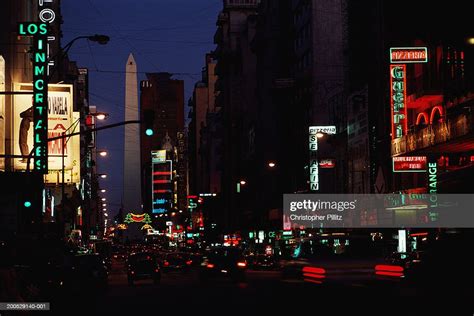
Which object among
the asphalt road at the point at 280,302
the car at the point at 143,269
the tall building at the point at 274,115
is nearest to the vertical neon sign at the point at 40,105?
the car at the point at 143,269

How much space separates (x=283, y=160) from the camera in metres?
120

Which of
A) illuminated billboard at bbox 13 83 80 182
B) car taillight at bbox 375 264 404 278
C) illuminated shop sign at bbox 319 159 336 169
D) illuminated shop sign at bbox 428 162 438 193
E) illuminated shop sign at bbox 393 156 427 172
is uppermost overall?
illuminated billboard at bbox 13 83 80 182

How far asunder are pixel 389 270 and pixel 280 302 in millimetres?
3749

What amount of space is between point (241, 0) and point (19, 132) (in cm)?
11765

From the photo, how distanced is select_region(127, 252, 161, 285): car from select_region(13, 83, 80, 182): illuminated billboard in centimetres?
919

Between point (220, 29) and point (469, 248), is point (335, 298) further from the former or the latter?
point (220, 29)

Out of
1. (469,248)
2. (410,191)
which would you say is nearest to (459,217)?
(410,191)

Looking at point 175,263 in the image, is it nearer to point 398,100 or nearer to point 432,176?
point 398,100

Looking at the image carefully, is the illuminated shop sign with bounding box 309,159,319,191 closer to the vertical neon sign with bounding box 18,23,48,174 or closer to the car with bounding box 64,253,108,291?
the vertical neon sign with bounding box 18,23,48,174

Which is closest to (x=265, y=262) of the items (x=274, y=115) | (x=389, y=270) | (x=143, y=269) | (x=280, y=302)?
(x=143, y=269)

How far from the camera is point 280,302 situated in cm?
2889

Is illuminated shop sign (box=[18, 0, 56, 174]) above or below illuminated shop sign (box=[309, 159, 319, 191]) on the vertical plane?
above

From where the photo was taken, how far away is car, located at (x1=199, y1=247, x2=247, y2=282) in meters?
50.1

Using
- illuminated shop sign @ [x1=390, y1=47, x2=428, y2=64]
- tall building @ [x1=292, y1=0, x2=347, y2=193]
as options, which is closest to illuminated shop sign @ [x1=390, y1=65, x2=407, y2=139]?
illuminated shop sign @ [x1=390, y1=47, x2=428, y2=64]
